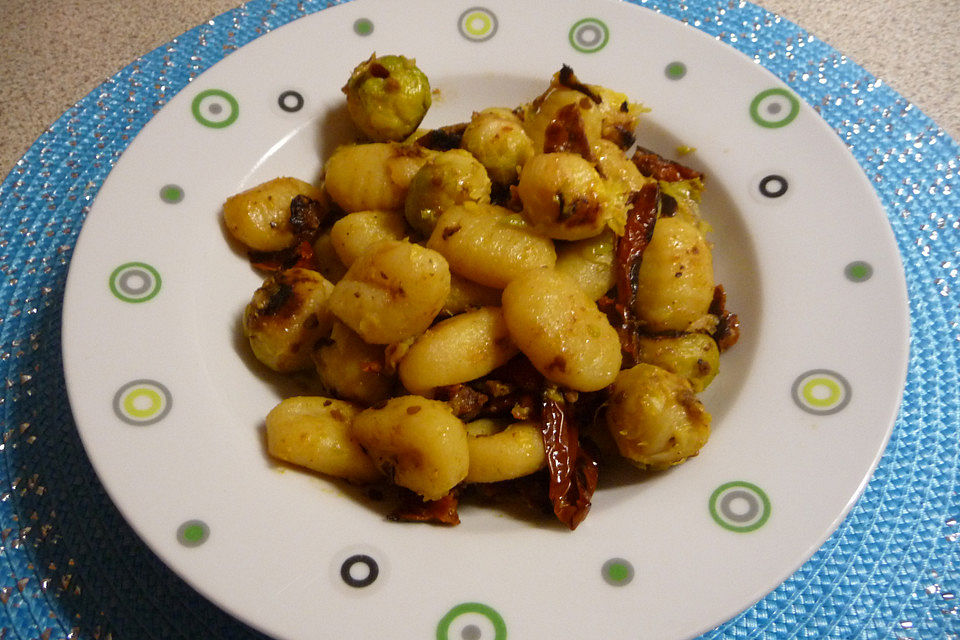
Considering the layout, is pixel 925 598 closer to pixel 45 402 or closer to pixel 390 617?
pixel 390 617

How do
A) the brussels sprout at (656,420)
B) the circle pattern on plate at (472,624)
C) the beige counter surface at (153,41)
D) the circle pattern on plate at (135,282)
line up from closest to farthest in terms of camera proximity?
the circle pattern on plate at (472,624), the brussels sprout at (656,420), the circle pattern on plate at (135,282), the beige counter surface at (153,41)

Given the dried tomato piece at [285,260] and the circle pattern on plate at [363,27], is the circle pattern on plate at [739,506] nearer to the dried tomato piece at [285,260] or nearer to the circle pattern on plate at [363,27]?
the dried tomato piece at [285,260]

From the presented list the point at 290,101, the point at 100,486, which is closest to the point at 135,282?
the point at 100,486

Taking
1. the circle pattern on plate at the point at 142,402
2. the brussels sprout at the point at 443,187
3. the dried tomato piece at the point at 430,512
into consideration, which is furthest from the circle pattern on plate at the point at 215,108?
the dried tomato piece at the point at 430,512

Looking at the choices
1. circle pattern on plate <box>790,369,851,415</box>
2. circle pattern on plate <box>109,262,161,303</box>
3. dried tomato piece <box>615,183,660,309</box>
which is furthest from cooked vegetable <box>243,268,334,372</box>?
circle pattern on plate <box>790,369,851,415</box>

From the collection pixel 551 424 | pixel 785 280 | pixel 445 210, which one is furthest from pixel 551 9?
pixel 551 424

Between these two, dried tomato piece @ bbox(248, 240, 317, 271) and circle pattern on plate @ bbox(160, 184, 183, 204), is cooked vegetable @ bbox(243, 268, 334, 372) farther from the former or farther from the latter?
circle pattern on plate @ bbox(160, 184, 183, 204)

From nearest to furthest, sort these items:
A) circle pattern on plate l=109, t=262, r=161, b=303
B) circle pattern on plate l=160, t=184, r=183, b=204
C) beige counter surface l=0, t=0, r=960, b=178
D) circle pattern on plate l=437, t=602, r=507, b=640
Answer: circle pattern on plate l=437, t=602, r=507, b=640, circle pattern on plate l=109, t=262, r=161, b=303, circle pattern on plate l=160, t=184, r=183, b=204, beige counter surface l=0, t=0, r=960, b=178
